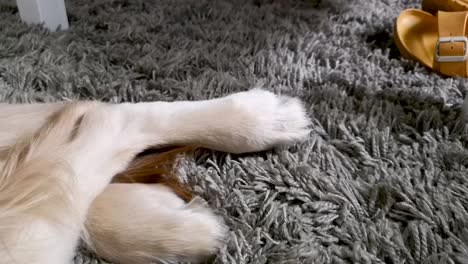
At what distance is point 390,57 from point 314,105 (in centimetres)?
28

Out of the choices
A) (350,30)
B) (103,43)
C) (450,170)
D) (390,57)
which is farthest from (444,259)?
(103,43)

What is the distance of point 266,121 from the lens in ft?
2.42

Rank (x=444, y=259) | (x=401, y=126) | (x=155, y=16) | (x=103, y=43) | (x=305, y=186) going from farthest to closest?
(x=155, y=16) → (x=103, y=43) → (x=401, y=126) → (x=305, y=186) → (x=444, y=259)

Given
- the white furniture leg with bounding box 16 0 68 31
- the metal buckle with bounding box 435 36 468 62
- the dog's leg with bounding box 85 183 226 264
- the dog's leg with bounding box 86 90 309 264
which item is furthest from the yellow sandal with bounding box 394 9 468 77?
the white furniture leg with bounding box 16 0 68 31

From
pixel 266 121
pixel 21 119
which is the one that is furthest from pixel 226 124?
pixel 21 119

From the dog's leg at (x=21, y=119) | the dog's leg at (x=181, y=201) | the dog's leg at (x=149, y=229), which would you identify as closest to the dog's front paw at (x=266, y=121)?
the dog's leg at (x=181, y=201)

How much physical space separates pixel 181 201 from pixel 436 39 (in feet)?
2.18

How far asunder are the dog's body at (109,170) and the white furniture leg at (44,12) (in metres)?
0.49

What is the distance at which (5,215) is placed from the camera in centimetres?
56

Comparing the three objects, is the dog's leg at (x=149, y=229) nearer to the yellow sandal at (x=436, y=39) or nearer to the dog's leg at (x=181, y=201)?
the dog's leg at (x=181, y=201)

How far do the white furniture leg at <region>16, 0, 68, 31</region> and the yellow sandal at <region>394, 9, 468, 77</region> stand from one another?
0.72m

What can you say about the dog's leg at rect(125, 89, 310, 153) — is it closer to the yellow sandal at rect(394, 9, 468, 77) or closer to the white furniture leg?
the yellow sandal at rect(394, 9, 468, 77)

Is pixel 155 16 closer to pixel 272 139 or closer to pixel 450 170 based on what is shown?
pixel 272 139

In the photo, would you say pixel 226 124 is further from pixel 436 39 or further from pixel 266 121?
pixel 436 39
